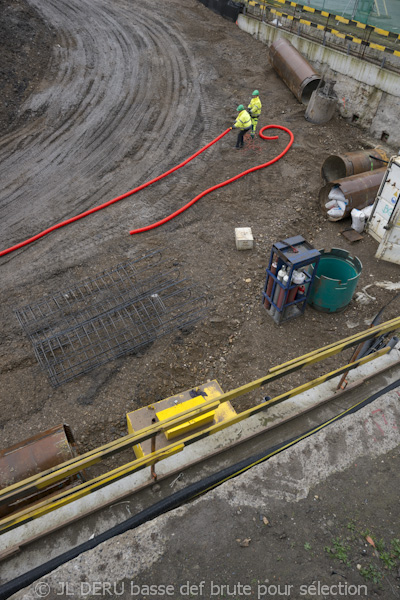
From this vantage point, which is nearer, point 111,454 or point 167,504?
point 111,454

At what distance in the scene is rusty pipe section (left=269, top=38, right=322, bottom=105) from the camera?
1488 cm

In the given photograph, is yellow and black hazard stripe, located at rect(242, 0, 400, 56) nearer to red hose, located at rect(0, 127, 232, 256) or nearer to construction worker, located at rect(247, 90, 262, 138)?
construction worker, located at rect(247, 90, 262, 138)

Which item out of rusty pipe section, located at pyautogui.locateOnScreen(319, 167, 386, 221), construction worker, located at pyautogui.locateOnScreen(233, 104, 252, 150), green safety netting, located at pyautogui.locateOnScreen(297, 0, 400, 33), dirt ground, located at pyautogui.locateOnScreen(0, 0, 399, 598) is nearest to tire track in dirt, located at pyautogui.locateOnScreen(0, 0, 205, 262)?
dirt ground, located at pyautogui.locateOnScreen(0, 0, 399, 598)

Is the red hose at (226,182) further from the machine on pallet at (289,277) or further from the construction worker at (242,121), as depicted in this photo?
the machine on pallet at (289,277)

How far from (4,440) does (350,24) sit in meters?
18.0

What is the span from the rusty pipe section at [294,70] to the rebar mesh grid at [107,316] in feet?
33.6

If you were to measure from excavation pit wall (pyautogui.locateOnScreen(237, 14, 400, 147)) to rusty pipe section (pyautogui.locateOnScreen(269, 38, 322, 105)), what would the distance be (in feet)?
2.26

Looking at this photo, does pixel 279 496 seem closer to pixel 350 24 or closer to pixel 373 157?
pixel 373 157

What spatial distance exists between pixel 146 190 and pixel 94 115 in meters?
5.00

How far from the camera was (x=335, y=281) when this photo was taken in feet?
25.5

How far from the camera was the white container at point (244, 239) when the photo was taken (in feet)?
31.3

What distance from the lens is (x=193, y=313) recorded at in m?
8.43

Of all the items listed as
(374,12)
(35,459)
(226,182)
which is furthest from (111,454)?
(374,12)

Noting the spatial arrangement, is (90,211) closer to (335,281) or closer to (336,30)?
(335,281)
